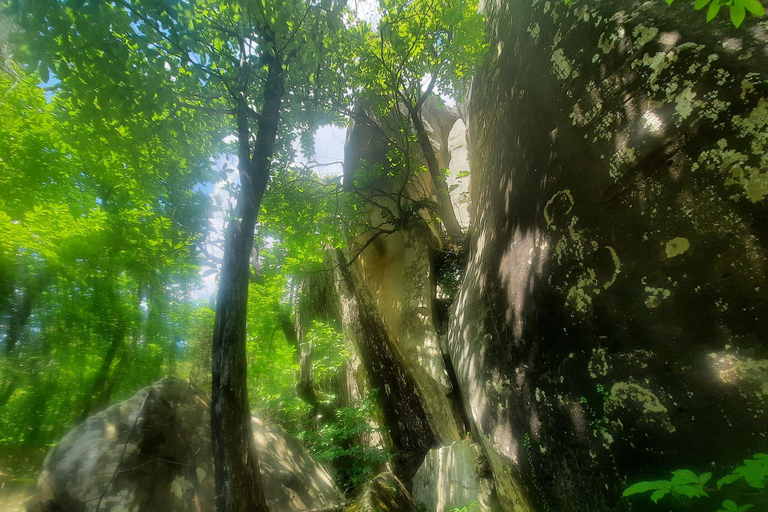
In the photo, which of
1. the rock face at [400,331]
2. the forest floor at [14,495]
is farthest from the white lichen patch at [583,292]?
the forest floor at [14,495]

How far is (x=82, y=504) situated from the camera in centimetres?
289

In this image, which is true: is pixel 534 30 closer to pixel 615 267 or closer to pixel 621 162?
pixel 621 162

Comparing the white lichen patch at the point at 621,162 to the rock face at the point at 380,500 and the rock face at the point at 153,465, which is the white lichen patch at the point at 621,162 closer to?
the rock face at the point at 380,500

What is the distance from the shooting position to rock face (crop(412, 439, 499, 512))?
4078 mm

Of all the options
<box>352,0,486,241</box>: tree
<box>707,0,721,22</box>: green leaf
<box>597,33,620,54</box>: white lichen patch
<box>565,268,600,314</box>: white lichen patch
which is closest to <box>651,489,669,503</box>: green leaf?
<box>565,268,600,314</box>: white lichen patch

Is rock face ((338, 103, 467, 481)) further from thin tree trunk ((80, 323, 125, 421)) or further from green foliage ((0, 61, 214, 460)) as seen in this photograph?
thin tree trunk ((80, 323, 125, 421))

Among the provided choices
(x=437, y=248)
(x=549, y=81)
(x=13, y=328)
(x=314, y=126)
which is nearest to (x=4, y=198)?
(x=13, y=328)

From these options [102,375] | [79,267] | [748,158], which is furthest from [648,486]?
[102,375]

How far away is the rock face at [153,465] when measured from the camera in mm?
2986

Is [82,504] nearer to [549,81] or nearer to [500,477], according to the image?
[500,477]

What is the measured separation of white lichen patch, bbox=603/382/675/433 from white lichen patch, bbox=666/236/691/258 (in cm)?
90

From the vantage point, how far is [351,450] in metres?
5.94

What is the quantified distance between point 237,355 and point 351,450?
384 cm

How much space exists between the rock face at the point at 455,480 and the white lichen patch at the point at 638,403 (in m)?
2.49
